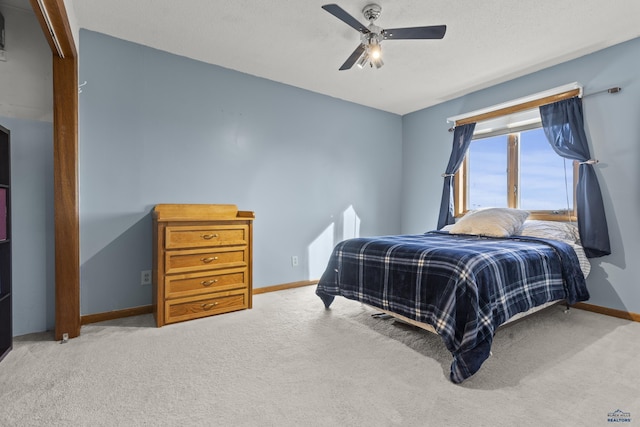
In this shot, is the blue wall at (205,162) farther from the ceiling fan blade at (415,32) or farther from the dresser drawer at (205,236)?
the ceiling fan blade at (415,32)

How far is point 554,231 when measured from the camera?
3.00 meters

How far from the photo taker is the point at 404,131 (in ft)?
16.0

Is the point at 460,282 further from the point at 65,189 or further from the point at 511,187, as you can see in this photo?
the point at 65,189

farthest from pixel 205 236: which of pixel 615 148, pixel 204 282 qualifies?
pixel 615 148

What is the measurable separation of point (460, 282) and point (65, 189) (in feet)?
8.74

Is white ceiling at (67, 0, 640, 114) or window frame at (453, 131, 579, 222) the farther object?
window frame at (453, 131, 579, 222)

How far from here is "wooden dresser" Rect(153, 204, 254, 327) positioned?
2.52 m

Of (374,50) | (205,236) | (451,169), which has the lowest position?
(205,236)

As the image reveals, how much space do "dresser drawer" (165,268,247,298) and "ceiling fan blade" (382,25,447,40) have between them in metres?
2.22

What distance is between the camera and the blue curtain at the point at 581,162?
→ 112 inches

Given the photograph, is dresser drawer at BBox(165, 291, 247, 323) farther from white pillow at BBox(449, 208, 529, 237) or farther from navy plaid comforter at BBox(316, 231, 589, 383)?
white pillow at BBox(449, 208, 529, 237)

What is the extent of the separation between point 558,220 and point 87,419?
3.98m

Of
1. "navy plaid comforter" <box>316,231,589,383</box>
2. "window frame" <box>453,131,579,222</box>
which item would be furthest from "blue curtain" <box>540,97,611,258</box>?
"navy plaid comforter" <box>316,231,589,383</box>

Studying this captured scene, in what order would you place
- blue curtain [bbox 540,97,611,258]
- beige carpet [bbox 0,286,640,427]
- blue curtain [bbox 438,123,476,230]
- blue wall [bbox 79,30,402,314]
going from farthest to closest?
blue curtain [bbox 438,123,476,230] → blue curtain [bbox 540,97,611,258] → blue wall [bbox 79,30,402,314] → beige carpet [bbox 0,286,640,427]
